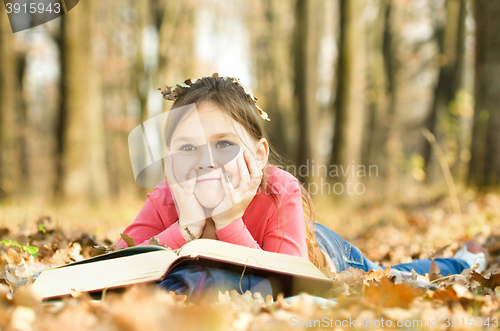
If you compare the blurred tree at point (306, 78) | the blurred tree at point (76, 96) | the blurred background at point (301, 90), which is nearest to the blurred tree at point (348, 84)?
the blurred background at point (301, 90)

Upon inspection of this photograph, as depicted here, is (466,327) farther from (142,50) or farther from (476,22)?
(142,50)

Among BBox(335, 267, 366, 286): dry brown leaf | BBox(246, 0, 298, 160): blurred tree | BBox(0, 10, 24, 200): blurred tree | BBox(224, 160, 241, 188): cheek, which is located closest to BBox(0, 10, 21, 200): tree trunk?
BBox(0, 10, 24, 200): blurred tree

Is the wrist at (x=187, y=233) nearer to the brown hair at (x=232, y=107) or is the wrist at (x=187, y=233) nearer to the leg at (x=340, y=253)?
the brown hair at (x=232, y=107)

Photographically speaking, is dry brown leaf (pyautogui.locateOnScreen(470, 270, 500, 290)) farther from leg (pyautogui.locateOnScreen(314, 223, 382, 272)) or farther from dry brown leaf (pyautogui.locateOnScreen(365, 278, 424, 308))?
leg (pyautogui.locateOnScreen(314, 223, 382, 272))

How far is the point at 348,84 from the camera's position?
25.9 feet

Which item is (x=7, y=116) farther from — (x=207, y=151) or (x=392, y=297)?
(x=392, y=297)

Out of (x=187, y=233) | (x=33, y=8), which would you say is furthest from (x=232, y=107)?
(x=33, y=8)

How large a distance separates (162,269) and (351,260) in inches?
63.6

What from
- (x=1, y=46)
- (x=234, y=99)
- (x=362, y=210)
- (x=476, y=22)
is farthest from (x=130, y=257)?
(x=1, y=46)

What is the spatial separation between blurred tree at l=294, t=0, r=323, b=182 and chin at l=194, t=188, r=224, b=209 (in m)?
6.04

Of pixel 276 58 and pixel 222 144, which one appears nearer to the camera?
pixel 222 144

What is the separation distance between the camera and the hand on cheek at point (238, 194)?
204 centimetres

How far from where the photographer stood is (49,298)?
1.45 meters

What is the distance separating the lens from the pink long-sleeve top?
2059 millimetres
